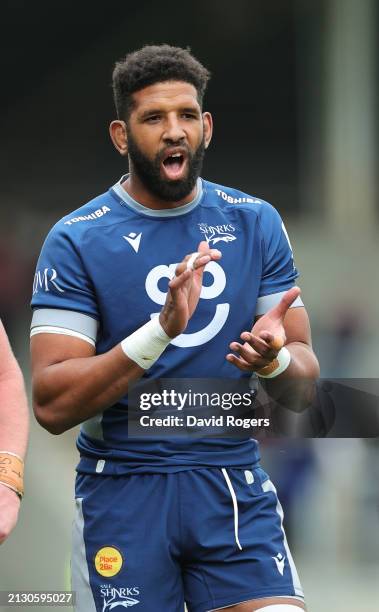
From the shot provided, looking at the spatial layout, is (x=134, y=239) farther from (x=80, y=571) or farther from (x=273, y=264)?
(x=80, y=571)

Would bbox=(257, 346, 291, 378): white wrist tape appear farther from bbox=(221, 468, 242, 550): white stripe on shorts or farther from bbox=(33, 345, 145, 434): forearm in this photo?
bbox=(33, 345, 145, 434): forearm

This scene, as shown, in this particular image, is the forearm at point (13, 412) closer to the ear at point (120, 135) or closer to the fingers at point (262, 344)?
the fingers at point (262, 344)

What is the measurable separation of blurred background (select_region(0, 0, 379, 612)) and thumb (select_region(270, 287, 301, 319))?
5727mm

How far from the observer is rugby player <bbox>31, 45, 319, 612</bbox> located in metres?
4.23

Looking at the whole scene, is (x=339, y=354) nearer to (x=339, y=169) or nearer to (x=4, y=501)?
(x=339, y=169)

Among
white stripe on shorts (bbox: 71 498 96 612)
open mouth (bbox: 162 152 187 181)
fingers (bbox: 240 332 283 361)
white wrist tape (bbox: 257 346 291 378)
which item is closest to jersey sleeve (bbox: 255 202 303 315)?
white wrist tape (bbox: 257 346 291 378)

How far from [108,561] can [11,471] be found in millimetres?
731

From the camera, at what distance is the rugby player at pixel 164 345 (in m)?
4.23

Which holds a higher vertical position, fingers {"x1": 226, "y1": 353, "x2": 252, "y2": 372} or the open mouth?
the open mouth

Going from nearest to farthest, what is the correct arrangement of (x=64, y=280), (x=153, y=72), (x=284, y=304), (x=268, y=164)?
(x=284, y=304) → (x=64, y=280) → (x=153, y=72) → (x=268, y=164)

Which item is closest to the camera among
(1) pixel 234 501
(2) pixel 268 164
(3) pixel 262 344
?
(3) pixel 262 344

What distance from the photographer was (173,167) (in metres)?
4.51

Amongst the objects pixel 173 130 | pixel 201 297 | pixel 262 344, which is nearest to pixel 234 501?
pixel 262 344

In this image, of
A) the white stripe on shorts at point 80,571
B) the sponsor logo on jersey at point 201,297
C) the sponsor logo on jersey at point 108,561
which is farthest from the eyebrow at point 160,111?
Answer: the sponsor logo on jersey at point 108,561
